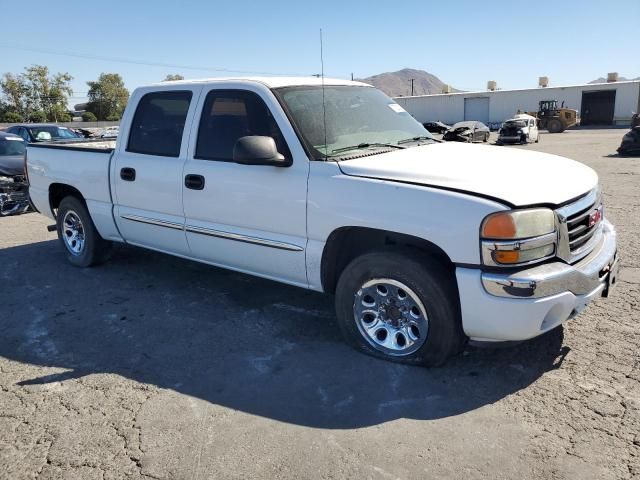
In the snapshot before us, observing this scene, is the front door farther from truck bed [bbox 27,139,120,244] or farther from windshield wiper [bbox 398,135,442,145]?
truck bed [bbox 27,139,120,244]

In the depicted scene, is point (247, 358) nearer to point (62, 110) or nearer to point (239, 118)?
point (239, 118)

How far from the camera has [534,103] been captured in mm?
58094

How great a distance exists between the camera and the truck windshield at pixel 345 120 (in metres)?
3.92

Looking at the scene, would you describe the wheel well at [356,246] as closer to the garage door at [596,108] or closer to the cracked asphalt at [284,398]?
the cracked asphalt at [284,398]

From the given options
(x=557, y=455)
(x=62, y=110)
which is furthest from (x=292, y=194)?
(x=62, y=110)

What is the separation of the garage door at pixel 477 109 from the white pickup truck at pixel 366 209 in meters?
61.3

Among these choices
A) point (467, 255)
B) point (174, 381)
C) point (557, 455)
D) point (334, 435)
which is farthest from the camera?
point (174, 381)

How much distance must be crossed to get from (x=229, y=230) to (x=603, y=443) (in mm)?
2927

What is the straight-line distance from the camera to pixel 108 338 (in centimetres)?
425

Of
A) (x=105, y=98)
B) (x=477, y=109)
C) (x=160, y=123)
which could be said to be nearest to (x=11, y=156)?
(x=160, y=123)

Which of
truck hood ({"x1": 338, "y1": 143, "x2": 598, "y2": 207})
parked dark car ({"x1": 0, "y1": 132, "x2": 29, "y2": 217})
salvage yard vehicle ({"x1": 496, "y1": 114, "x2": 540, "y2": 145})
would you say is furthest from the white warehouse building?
truck hood ({"x1": 338, "y1": 143, "x2": 598, "y2": 207})

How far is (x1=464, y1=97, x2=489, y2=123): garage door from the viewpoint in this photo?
203ft

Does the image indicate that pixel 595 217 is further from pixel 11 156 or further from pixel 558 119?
pixel 558 119

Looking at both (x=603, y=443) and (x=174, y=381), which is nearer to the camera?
(x=603, y=443)
